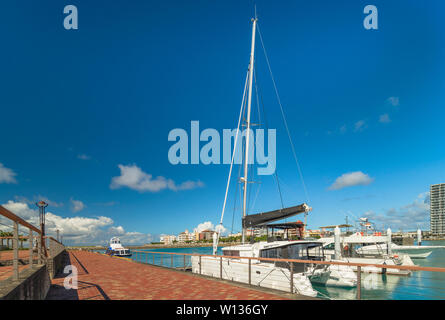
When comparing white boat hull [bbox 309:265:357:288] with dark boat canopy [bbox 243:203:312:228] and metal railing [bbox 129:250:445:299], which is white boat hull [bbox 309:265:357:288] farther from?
dark boat canopy [bbox 243:203:312:228]

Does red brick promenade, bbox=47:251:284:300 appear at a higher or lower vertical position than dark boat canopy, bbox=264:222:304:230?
lower

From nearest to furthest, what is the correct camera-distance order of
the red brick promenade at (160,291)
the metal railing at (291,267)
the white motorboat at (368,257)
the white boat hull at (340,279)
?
the metal railing at (291,267)
the red brick promenade at (160,291)
the white boat hull at (340,279)
the white motorboat at (368,257)

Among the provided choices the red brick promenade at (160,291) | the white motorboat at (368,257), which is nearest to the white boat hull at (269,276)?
the red brick promenade at (160,291)

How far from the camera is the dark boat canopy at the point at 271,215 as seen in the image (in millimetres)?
15367

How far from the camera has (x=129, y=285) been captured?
29.7 ft

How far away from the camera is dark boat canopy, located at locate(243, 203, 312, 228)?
15367 millimetres

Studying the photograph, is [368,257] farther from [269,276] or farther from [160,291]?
[160,291]

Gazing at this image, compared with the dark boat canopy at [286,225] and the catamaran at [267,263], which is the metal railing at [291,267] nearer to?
the catamaran at [267,263]

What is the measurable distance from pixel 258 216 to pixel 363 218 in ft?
82.3

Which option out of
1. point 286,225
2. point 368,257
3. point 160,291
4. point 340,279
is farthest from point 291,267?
point 368,257

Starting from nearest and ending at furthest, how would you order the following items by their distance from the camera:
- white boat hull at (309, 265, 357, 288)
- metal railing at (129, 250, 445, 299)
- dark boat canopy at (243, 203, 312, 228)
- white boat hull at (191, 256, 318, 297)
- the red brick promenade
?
metal railing at (129, 250, 445, 299), the red brick promenade, white boat hull at (191, 256, 318, 297), dark boat canopy at (243, 203, 312, 228), white boat hull at (309, 265, 357, 288)

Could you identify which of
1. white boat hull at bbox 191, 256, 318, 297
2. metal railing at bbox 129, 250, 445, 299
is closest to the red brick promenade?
metal railing at bbox 129, 250, 445, 299
